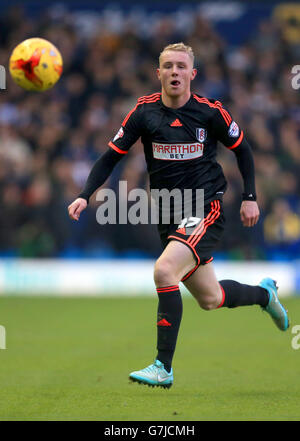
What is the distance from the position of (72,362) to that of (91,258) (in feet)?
22.4

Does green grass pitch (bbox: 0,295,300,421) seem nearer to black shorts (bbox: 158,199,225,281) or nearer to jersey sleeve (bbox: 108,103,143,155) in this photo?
black shorts (bbox: 158,199,225,281)

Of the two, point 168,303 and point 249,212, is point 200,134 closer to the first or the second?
point 249,212

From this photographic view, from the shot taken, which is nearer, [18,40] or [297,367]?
[297,367]

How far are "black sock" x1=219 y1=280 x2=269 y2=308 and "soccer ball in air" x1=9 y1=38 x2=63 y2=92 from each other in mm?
A: 2638

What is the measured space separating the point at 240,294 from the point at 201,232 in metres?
0.84

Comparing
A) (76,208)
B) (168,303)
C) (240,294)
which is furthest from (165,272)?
(240,294)

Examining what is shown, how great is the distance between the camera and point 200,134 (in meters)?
5.95

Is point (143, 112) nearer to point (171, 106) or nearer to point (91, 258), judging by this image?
point (171, 106)

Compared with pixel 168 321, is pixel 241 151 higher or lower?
higher

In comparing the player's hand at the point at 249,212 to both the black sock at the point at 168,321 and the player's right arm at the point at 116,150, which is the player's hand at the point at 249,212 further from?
the player's right arm at the point at 116,150

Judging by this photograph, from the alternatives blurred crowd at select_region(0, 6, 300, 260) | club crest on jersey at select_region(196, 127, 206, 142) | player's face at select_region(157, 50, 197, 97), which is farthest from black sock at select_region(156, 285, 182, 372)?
blurred crowd at select_region(0, 6, 300, 260)

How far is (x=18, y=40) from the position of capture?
17.8m

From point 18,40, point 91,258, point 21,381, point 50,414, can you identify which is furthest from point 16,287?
point 50,414

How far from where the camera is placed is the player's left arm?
5.95 metres
